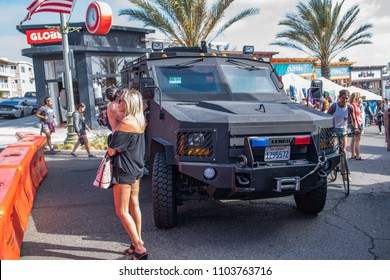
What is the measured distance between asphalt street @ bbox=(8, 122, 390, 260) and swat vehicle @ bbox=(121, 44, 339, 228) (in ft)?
1.25

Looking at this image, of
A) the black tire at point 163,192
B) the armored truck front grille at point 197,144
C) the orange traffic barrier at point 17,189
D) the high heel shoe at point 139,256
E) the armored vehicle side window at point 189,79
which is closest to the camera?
the orange traffic barrier at point 17,189

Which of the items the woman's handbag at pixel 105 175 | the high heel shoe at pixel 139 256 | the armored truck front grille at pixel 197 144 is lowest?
the high heel shoe at pixel 139 256

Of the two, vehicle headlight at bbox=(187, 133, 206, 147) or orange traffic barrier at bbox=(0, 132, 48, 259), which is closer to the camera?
orange traffic barrier at bbox=(0, 132, 48, 259)

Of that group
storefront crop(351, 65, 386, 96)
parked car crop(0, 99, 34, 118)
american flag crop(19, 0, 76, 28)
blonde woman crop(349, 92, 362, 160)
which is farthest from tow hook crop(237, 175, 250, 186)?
storefront crop(351, 65, 386, 96)

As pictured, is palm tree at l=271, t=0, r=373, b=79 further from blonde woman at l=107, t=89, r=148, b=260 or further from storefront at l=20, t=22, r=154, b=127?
blonde woman at l=107, t=89, r=148, b=260

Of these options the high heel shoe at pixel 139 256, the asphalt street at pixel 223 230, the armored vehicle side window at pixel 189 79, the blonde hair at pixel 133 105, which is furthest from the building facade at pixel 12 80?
the high heel shoe at pixel 139 256

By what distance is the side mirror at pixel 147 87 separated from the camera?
507cm

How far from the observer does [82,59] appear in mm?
17000

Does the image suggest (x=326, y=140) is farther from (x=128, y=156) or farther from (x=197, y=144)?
(x=128, y=156)

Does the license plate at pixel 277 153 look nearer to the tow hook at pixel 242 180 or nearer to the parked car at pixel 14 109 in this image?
the tow hook at pixel 242 180

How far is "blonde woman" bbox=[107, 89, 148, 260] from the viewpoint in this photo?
3807 millimetres

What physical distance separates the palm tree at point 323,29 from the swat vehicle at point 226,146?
15283mm

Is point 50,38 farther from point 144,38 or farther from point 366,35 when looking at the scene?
point 366,35
